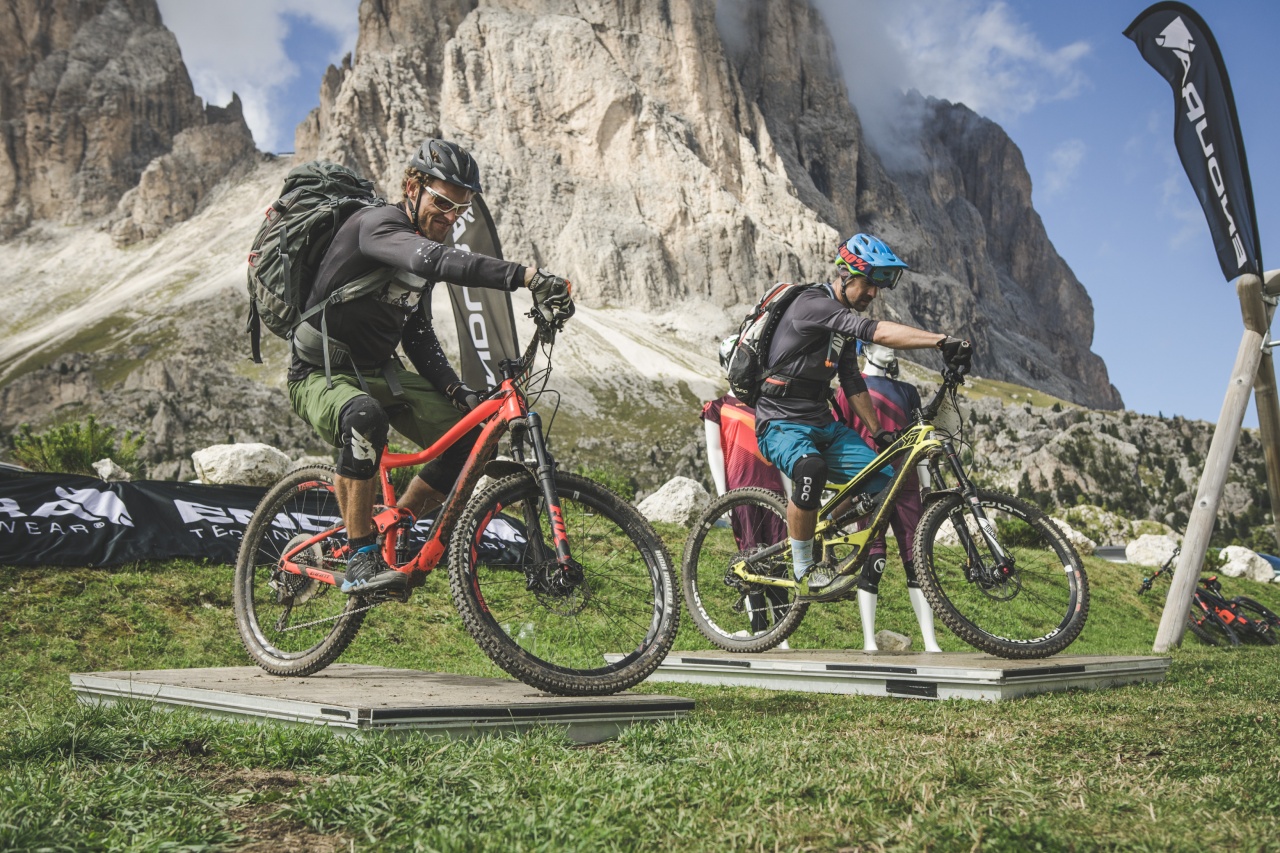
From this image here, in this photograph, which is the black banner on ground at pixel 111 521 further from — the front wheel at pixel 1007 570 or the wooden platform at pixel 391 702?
the front wheel at pixel 1007 570

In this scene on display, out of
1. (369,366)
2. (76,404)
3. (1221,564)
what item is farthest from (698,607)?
(76,404)

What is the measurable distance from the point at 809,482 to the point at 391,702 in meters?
3.65

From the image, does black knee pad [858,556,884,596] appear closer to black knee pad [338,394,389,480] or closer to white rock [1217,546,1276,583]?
black knee pad [338,394,389,480]

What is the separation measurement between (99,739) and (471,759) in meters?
1.33

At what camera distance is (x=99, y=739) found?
3234 millimetres

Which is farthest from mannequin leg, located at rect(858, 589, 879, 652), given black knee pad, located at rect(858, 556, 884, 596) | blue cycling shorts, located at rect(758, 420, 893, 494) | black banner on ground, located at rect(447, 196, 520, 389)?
black banner on ground, located at rect(447, 196, 520, 389)

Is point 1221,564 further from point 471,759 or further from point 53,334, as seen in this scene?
point 53,334

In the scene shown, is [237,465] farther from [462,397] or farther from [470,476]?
[470,476]

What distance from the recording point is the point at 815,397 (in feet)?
23.2

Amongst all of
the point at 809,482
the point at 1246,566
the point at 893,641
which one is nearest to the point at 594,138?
the point at 1246,566

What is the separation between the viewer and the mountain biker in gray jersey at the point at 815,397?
21.6 feet

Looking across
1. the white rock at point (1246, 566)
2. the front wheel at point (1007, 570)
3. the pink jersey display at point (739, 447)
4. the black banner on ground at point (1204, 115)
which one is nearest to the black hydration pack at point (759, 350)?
the pink jersey display at point (739, 447)

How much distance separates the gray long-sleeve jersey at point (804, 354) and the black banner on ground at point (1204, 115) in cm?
518

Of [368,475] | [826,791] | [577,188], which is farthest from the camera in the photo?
[577,188]
